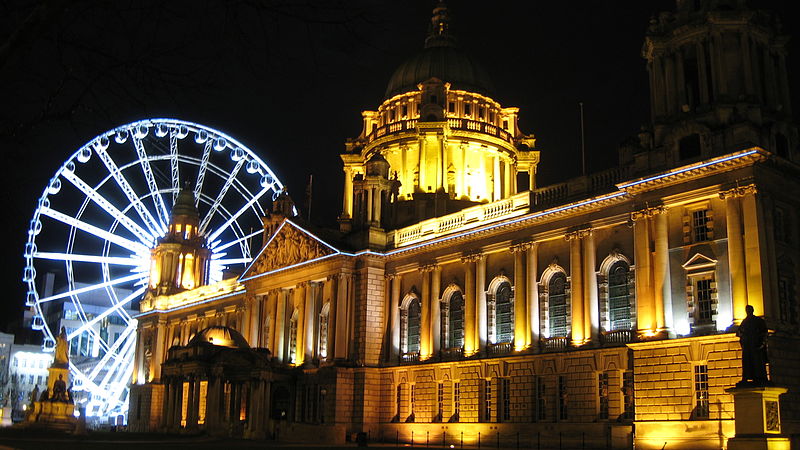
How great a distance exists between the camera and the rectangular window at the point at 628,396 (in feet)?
127

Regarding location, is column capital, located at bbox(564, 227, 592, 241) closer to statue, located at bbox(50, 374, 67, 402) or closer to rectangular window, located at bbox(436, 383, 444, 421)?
rectangular window, located at bbox(436, 383, 444, 421)

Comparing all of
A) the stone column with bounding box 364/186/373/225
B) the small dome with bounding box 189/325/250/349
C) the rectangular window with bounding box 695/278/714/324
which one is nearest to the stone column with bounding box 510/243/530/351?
the rectangular window with bounding box 695/278/714/324

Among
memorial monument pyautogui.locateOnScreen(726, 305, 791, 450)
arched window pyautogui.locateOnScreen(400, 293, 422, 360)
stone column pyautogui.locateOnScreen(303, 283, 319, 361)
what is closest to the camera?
memorial monument pyautogui.locateOnScreen(726, 305, 791, 450)

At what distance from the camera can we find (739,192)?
35750mm

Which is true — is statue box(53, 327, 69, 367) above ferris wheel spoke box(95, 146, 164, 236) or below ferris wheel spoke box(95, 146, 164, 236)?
below

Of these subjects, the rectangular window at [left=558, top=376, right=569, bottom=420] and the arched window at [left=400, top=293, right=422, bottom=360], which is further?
the arched window at [left=400, top=293, right=422, bottom=360]

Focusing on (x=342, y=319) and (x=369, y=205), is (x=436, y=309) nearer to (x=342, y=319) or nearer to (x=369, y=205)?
(x=342, y=319)

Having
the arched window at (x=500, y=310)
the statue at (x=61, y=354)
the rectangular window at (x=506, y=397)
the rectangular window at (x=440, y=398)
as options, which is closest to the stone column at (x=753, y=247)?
the rectangular window at (x=506, y=397)

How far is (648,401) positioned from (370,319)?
69.6ft

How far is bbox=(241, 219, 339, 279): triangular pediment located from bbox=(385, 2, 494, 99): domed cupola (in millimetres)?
18023

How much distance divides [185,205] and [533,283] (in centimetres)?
4736

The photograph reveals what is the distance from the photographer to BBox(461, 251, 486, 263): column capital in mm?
48969

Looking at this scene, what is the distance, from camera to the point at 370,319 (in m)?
54.0

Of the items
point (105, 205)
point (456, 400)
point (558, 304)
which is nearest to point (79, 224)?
point (105, 205)
